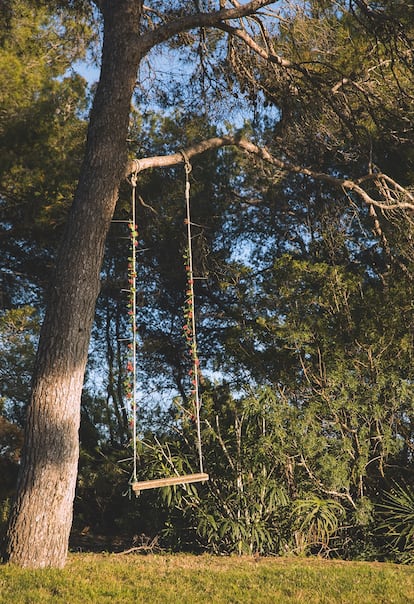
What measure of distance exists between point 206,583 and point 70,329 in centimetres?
214

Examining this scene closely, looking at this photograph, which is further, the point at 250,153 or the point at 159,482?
the point at 250,153

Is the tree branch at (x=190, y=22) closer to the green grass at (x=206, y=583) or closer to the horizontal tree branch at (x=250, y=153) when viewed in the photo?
the horizontal tree branch at (x=250, y=153)

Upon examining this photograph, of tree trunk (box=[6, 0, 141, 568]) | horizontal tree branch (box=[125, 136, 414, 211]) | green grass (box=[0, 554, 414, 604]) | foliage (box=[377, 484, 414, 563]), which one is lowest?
green grass (box=[0, 554, 414, 604])

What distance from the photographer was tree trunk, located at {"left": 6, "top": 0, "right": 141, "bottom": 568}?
5191 mm

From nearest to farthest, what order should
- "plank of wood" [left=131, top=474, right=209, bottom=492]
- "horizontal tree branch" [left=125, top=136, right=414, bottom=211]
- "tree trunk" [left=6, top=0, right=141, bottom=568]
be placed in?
"plank of wood" [left=131, top=474, right=209, bottom=492] < "tree trunk" [left=6, top=0, right=141, bottom=568] < "horizontal tree branch" [left=125, top=136, right=414, bottom=211]

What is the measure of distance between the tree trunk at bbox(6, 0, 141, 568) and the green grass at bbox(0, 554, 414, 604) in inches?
12.9

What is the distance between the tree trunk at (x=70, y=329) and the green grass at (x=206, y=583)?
1.07 feet

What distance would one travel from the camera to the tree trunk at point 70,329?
5.19 metres

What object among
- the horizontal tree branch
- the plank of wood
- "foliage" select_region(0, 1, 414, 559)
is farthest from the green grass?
the horizontal tree branch

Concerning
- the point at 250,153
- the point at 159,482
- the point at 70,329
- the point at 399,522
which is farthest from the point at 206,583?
the point at 250,153

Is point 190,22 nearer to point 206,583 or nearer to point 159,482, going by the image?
point 159,482

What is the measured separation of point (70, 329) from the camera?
5488 mm

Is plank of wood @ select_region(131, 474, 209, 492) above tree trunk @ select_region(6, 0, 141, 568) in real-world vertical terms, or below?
below

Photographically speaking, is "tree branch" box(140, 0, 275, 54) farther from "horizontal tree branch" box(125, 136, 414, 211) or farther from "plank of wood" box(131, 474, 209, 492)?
"plank of wood" box(131, 474, 209, 492)
